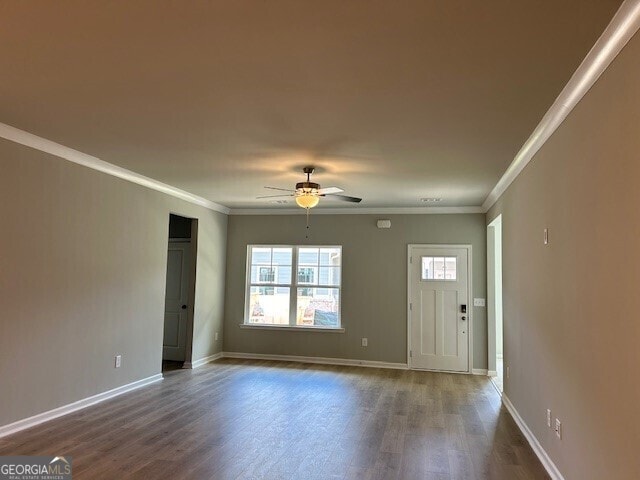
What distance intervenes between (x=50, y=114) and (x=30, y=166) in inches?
33.2

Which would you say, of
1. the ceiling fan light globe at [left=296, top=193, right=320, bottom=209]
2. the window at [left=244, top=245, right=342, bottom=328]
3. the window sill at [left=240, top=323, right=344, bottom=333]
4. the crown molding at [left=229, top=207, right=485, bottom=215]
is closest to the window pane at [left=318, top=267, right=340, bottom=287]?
the window at [left=244, top=245, right=342, bottom=328]

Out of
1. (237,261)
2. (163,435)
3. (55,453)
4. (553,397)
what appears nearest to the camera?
(553,397)

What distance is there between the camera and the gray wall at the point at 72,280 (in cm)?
373

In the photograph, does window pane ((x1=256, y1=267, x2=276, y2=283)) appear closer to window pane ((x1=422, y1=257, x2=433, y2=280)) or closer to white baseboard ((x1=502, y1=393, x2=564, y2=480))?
window pane ((x1=422, y1=257, x2=433, y2=280))

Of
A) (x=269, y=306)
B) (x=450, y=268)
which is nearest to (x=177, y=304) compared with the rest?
(x=269, y=306)

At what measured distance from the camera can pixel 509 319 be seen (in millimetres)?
4801

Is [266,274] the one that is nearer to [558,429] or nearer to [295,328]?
[295,328]

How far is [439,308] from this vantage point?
6.88 m

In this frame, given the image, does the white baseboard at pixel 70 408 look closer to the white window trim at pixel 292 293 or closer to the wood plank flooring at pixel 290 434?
the wood plank flooring at pixel 290 434

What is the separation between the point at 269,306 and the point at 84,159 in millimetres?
4023

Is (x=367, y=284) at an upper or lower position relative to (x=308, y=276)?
lower

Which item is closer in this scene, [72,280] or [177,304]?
[72,280]

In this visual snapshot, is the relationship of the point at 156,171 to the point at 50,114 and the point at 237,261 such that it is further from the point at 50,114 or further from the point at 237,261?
the point at 237,261

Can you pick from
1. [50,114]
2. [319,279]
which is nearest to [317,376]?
[319,279]
